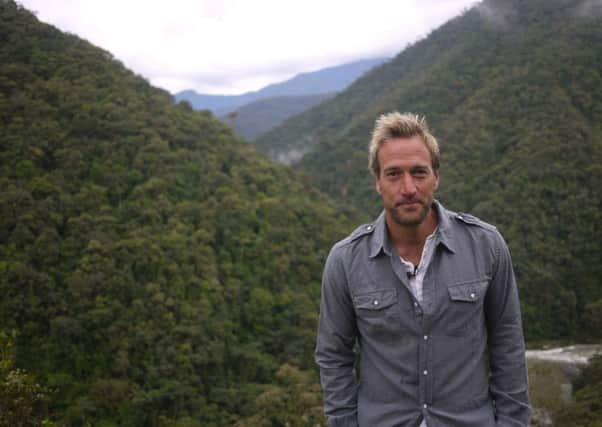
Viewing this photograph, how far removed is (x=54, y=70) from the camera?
1014 inches

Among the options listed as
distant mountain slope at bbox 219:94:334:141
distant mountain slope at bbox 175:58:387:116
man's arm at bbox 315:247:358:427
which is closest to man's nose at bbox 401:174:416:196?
man's arm at bbox 315:247:358:427

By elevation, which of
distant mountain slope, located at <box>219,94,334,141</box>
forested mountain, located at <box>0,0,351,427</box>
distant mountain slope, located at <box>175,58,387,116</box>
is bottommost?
forested mountain, located at <box>0,0,351,427</box>

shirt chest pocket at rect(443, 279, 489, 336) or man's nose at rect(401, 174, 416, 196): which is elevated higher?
man's nose at rect(401, 174, 416, 196)

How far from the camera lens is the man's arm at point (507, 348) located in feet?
5.73

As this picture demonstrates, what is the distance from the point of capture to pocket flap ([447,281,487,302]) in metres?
1.69

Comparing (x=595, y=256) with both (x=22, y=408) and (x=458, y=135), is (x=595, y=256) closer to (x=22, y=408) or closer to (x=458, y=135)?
(x=458, y=135)

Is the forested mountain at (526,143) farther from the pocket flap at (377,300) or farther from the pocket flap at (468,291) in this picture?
the pocket flap at (377,300)

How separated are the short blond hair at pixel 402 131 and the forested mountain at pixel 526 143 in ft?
90.2

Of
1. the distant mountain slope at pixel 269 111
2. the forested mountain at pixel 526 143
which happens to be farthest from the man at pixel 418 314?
the distant mountain slope at pixel 269 111

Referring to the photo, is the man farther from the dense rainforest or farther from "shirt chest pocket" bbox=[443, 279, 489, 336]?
the dense rainforest

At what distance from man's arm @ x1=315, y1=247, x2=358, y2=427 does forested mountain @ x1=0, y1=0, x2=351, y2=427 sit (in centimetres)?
1129

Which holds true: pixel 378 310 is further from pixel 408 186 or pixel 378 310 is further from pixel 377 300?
pixel 408 186

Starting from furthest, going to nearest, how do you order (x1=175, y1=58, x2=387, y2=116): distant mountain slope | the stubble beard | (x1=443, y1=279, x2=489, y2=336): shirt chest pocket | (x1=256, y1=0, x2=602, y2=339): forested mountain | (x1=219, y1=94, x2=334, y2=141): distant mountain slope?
(x1=175, y1=58, x2=387, y2=116): distant mountain slope → (x1=219, y1=94, x2=334, y2=141): distant mountain slope → (x1=256, y1=0, x2=602, y2=339): forested mountain → the stubble beard → (x1=443, y1=279, x2=489, y2=336): shirt chest pocket

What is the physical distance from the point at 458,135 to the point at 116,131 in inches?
1079
